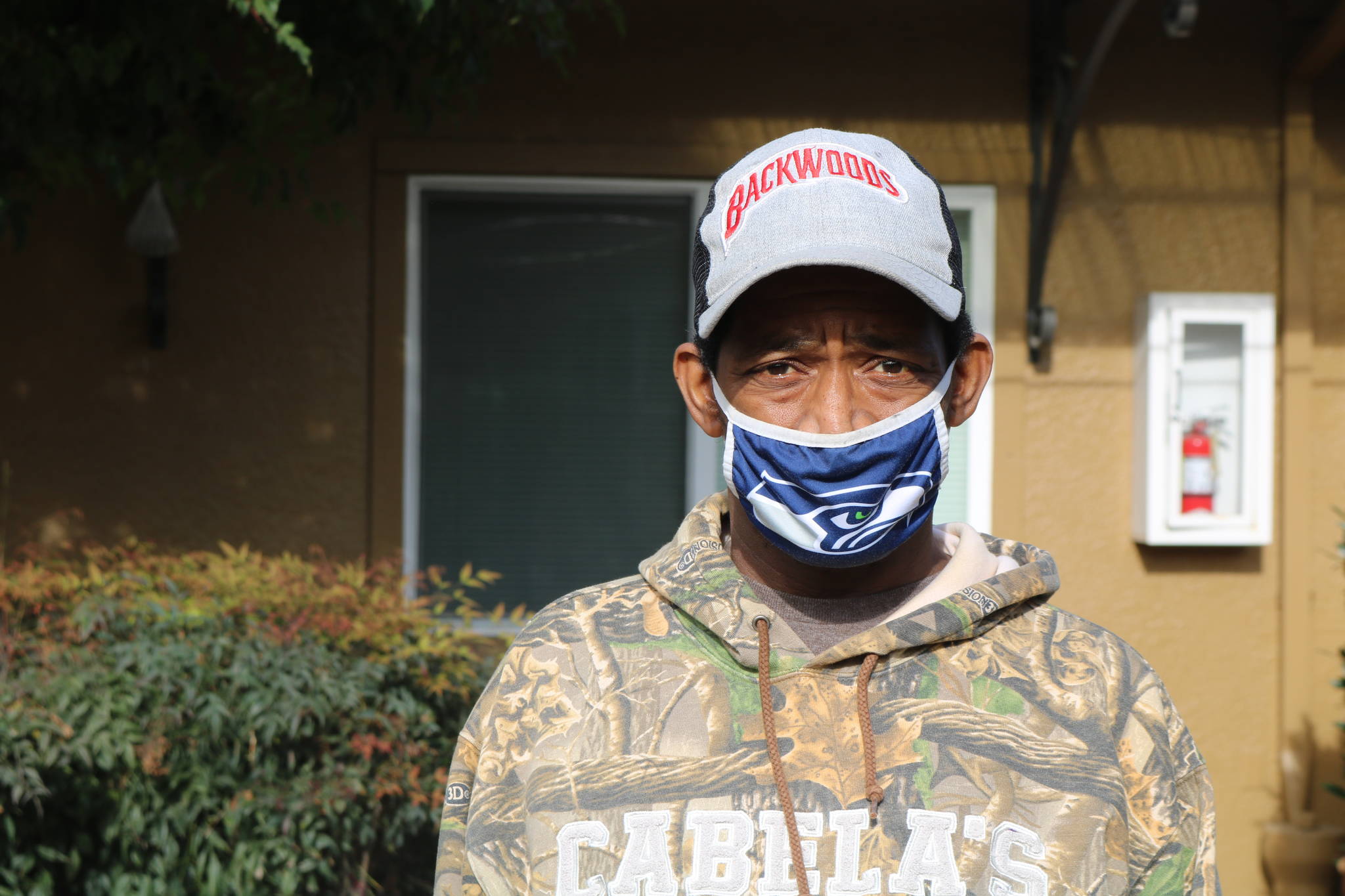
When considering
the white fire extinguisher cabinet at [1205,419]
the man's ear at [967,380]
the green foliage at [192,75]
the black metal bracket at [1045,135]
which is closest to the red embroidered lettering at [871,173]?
the man's ear at [967,380]

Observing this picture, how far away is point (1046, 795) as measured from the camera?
1329 mm

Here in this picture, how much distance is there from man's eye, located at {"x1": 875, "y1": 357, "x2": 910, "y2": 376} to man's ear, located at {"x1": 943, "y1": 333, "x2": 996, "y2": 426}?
0.28 feet

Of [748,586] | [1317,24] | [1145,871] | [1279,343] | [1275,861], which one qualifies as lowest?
[1275,861]

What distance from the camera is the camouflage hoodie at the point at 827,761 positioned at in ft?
4.31

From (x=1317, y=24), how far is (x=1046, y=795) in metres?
4.29

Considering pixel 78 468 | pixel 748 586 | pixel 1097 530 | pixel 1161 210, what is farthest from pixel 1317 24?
pixel 78 468

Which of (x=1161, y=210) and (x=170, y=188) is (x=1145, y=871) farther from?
(x=1161, y=210)

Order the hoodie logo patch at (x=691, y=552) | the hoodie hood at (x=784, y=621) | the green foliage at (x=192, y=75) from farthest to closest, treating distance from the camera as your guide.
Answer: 1. the green foliage at (x=192, y=75)
2. the hoodie logo patch at (x=691, y=552)
3. the hoodie hood at (x=784, y=621)

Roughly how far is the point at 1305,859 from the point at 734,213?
166 inches

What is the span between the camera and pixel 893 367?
59.1 inches

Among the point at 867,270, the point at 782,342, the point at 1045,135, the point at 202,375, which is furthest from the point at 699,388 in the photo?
the point at 1045,135

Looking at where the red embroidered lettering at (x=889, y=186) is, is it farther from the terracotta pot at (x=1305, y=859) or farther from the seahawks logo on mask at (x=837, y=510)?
the terracotta pot at (x=1305, y=859)

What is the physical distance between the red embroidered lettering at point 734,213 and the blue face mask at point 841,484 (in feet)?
0.68

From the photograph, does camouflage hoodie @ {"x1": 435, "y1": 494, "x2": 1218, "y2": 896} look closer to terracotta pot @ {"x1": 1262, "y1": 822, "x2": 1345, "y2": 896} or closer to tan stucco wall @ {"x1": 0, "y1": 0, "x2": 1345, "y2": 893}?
tan stucco wall @ {"x1": 0, "y1": 0, "x2": 1345, "y2": 893}
